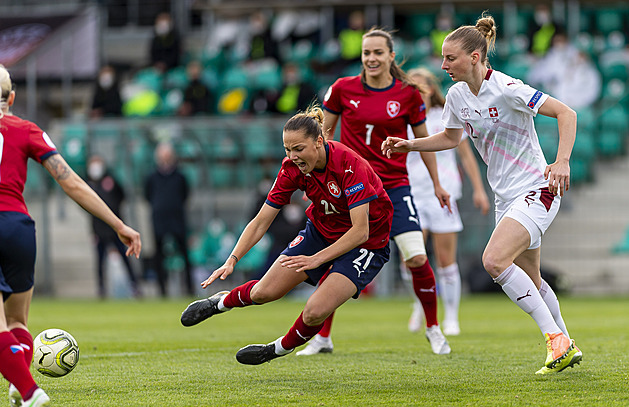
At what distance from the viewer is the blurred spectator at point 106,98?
17.5m

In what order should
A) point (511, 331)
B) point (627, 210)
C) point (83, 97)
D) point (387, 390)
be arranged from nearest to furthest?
point (387, 390)
point (511, 331)
point (627, 210)
point (83, 97)

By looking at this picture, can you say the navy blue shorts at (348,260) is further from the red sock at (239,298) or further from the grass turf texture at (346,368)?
the grass turf texture at (346,368)

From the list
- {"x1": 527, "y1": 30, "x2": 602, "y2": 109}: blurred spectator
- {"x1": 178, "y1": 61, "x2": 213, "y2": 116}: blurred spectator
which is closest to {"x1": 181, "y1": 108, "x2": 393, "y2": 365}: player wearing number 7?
{"x1": 527, "y1": 30, "x2": 602, "y2": 109}: blurred spectator

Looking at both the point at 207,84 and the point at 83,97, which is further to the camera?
the point at 83,97

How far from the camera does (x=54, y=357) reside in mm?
5285

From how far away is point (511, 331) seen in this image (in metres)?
8.68

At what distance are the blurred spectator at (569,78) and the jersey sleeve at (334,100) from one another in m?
9.61

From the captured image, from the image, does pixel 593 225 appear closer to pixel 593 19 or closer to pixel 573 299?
pixel 573 299

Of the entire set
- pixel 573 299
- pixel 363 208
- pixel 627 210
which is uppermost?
pixel 363 208

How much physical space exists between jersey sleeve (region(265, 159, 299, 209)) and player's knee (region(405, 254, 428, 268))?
5.05 feet

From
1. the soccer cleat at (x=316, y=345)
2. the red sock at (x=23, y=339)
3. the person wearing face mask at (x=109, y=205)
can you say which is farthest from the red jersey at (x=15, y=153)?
the person wearing face mask at (x=109, y=205)

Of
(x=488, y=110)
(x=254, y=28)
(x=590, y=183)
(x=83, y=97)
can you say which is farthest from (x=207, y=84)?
(x=488, y=110)

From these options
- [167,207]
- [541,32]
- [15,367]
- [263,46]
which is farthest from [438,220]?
[263,46]

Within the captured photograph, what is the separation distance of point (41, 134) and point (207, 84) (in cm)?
1382
